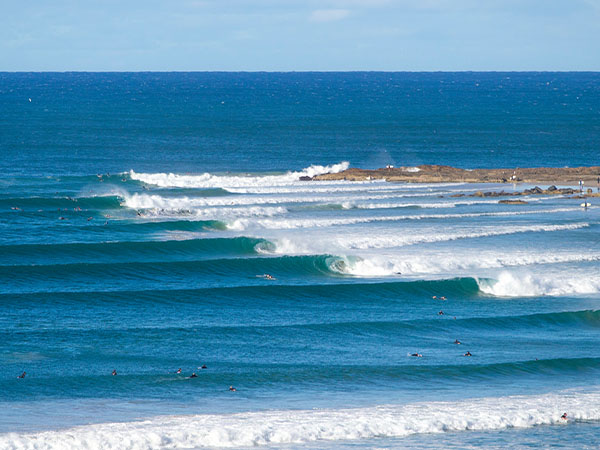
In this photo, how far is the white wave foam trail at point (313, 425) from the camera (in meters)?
23.8

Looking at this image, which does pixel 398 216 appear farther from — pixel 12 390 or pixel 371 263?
pixel 12 390

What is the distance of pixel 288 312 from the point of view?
127 feet

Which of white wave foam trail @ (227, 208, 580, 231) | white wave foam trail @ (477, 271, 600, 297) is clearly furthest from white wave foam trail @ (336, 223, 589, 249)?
white wave foam trail @ (477, 271, 600, 297)

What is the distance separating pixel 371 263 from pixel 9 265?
17.8 meters

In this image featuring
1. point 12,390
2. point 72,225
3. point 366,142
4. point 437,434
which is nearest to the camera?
point 437,434

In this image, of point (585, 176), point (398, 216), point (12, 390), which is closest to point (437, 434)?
point (12, 390)

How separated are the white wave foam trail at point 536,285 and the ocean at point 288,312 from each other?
10cm

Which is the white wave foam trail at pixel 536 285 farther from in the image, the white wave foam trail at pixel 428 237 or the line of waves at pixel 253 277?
the white wave foam trail at pixel 428 237

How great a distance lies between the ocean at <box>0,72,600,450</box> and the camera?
25.7 m

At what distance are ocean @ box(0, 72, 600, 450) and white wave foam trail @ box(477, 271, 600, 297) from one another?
0.34ft

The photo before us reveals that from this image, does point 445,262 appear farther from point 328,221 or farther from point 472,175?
point 472,175

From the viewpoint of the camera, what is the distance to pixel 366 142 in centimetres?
11338

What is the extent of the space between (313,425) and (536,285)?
2028 centimetres

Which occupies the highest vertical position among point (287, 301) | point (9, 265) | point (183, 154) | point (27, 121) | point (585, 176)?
point (27, 121)
